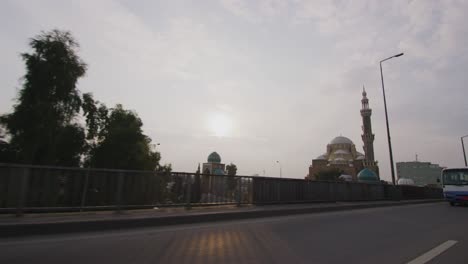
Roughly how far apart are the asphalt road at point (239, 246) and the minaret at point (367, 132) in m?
97.0

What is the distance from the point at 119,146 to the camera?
1223 inches

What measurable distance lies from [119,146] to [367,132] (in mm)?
85832

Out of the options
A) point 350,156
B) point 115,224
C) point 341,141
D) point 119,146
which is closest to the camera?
point 115,224

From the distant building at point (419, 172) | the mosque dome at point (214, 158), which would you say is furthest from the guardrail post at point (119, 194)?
the distant building at point (419, 172)

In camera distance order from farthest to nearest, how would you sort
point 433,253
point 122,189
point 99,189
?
point 122,189 → point 99,189 → point 433,253

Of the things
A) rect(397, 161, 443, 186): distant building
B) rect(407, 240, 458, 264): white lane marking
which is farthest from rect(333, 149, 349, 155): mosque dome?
rect(407, 240, 458, 264): white lane marking

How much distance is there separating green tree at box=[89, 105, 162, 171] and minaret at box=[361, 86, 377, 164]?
82386 millimetres

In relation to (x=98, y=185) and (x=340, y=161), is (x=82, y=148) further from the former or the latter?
(x=340, y=161)

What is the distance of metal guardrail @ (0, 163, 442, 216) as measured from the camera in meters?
7.89

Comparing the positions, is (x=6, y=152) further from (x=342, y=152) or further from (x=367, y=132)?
(x=342, y=152)

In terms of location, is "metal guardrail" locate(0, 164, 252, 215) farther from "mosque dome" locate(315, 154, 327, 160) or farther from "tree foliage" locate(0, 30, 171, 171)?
"mosque dome" locate(315, 154, 327, 160)

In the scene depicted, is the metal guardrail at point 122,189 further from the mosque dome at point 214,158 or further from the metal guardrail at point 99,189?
the mosque dome at point 214,158

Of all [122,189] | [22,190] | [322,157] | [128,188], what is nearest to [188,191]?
[128,188]

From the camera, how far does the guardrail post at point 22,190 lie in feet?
25.6
